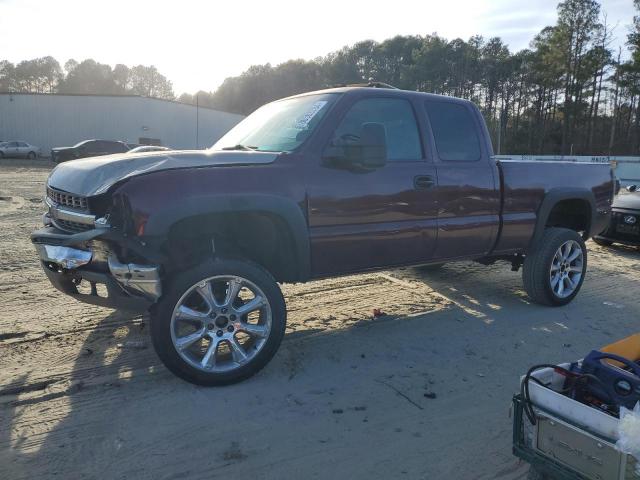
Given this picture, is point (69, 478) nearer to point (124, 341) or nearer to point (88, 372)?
point (88, 372)

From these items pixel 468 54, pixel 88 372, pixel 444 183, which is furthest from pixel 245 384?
pixel 468 54

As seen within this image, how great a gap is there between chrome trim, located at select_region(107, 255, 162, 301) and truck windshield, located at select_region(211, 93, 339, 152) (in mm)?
1347

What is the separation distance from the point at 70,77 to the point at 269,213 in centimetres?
10312

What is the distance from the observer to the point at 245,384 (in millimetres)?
3539

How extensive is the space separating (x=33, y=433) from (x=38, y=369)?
0.84m

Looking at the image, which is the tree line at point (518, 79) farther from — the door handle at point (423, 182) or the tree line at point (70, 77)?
the door handle at point (423, 182)

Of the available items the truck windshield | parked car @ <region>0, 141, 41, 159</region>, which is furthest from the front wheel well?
parked car @ <region>0, 141, 41, 159</region>

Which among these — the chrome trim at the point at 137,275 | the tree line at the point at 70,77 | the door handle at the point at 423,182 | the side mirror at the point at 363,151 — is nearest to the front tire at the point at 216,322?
the chrome trim at the point at 137,275

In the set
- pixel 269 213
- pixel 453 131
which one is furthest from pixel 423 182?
pixel 269 213

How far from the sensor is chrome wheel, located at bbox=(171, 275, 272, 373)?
338 centimetres

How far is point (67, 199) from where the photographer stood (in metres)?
3.51

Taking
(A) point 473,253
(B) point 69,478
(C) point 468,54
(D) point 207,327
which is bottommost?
(B) point 69,478

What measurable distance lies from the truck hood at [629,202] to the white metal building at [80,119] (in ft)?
127

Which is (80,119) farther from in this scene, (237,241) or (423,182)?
(423,182)
